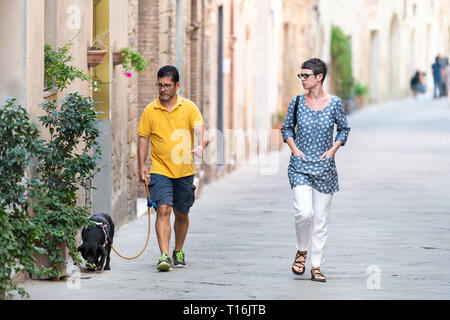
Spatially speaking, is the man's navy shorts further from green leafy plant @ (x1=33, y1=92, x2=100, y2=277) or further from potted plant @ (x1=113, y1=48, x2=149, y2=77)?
potted plant @ (x1=113, y1=48, x2=149, y2=77)

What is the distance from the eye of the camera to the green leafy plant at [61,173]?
8445mm

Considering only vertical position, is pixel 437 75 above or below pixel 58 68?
above

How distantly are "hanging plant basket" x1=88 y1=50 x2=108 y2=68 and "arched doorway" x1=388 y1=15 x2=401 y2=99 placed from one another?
44.3 meters

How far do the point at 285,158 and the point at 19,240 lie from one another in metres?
18.4

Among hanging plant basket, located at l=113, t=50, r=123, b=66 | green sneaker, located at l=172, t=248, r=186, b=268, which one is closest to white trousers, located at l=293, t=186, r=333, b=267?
green sneaker, located at l=172, t=248, r=186, b=268

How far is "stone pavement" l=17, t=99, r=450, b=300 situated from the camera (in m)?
8.30

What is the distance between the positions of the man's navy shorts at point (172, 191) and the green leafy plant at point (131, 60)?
3011 mm

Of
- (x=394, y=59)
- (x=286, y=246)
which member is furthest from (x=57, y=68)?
(x=394, y=59)

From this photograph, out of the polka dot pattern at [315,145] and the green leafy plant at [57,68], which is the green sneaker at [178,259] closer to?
the polka dot pattern at [315,145]

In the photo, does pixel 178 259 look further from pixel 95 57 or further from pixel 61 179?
pixel 95 57

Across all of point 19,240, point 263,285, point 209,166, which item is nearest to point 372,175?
point 209,166

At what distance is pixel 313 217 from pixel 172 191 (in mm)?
1249

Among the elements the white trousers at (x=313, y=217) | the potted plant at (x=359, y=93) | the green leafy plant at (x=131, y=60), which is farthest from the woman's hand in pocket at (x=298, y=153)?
the potted plant at (x=359, y=93)

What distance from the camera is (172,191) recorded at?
9.30m
